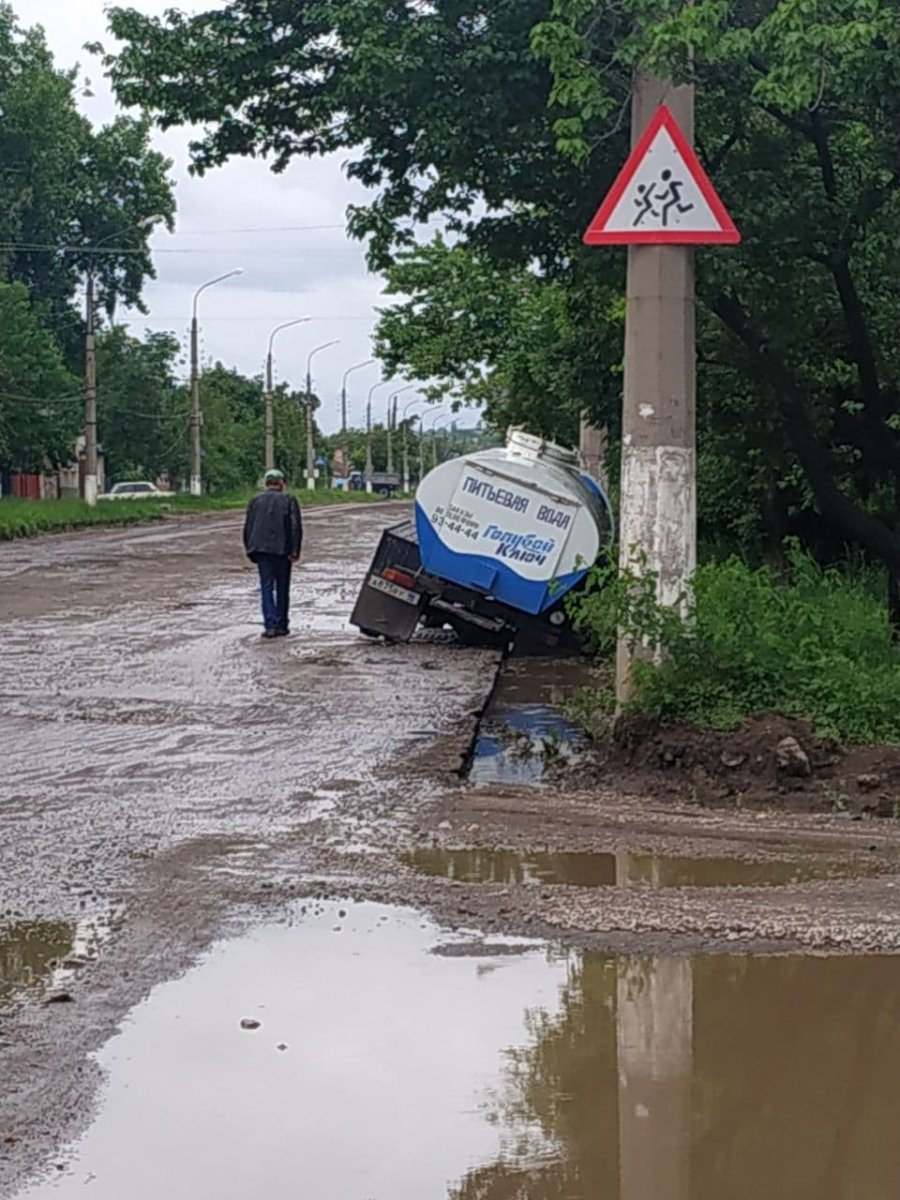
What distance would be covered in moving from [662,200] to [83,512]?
126 ft

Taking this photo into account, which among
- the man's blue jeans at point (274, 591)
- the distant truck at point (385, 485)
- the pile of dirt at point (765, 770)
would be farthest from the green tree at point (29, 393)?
the distant truck at point (385, 485)

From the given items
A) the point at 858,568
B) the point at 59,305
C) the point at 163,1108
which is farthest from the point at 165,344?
the point at 163,1108

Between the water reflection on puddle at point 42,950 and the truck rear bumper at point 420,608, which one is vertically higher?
the truck rear bumper at point 420,608

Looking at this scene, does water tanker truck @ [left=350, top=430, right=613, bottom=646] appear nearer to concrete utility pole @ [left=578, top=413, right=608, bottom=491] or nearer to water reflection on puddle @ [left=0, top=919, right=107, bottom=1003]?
water reflection on puddle @ [left=0, top=919, right=107, bottom=1003]

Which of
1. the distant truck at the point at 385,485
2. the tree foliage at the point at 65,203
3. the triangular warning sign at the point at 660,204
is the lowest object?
the distant truck at the point at 385,485

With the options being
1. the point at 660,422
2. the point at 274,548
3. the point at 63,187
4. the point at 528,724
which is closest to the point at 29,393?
the point at 63,187

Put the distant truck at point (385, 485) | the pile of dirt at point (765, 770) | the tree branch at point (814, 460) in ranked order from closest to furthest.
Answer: the pile of dirt at point (765, 770), the tree branch at point (814, 460), the distant truck at point (385, 485)

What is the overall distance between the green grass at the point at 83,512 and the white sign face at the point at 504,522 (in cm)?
2540

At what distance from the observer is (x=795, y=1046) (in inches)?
200

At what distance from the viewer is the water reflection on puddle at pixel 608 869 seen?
7.07 m

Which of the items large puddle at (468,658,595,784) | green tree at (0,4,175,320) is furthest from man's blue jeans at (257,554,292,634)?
green tree at (0,4,175,320)

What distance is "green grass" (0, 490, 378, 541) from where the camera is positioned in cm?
4059

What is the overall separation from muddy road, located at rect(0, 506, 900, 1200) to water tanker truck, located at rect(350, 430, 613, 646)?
4.67 meters

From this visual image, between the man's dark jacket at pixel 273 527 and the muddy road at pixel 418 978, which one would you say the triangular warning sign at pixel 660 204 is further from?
the man's dark jacket at pixel 273 527
